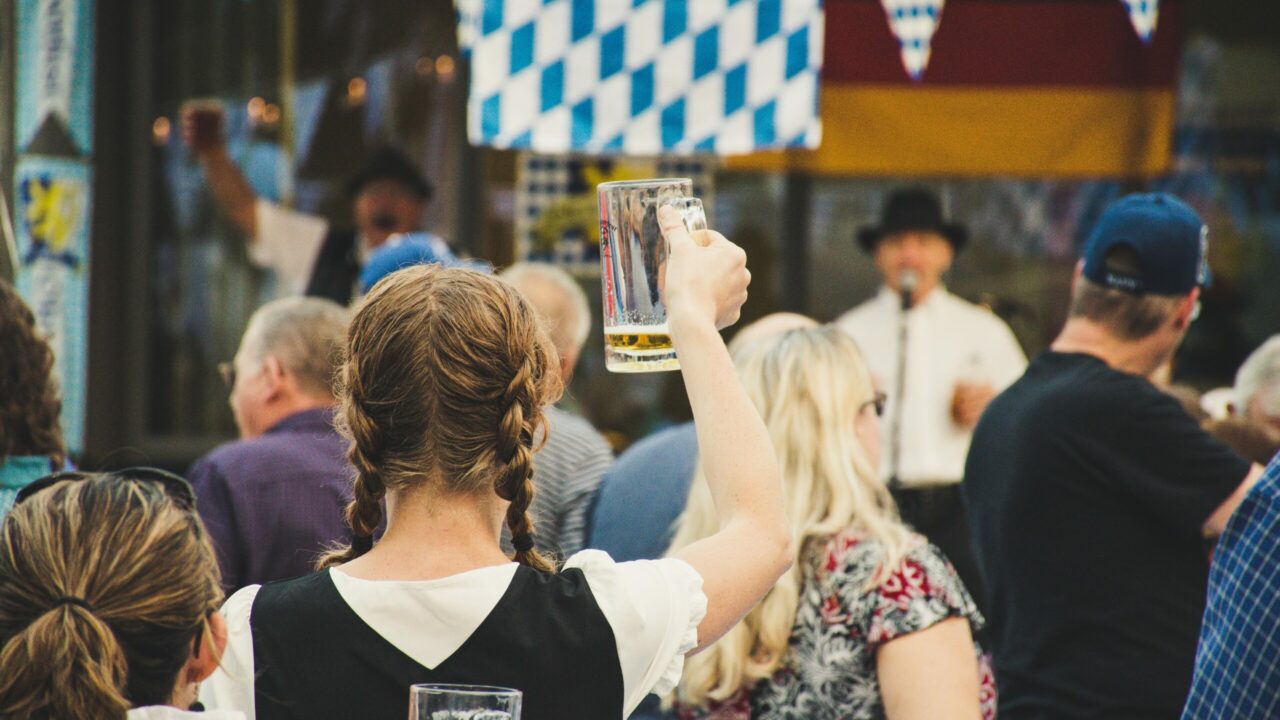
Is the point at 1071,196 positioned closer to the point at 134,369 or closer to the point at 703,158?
the point at 703,158

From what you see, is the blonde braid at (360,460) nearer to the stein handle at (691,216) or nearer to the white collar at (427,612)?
the white collar at (427,612)

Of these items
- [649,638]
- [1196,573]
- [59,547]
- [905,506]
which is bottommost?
[905,506]

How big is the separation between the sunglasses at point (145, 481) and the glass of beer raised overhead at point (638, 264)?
58cm

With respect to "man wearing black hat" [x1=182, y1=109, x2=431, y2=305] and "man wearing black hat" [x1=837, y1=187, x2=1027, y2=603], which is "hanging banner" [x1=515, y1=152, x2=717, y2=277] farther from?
"man wearing black hat" [x1=837, y1=187, x2=1027, y2=603]

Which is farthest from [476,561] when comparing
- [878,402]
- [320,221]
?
[320,221]

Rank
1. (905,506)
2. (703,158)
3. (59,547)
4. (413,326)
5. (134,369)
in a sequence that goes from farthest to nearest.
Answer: (703,158) → (134,369) → (905,506) → (413,326) → (59,547)

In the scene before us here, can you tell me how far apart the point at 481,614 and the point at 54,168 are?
4.17 metres

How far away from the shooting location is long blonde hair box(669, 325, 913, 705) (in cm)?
291

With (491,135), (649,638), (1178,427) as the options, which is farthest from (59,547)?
(491,135)

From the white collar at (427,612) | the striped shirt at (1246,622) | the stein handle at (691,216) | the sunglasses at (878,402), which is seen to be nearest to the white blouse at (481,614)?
the white collar at (427,612)

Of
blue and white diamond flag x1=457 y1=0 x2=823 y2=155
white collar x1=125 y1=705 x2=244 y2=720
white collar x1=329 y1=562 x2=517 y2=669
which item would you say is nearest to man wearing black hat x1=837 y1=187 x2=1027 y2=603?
blue and white diamond flag x1=457 y1=0 x2=823 y2=155

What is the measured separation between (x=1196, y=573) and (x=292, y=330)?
2.31m

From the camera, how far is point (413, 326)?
70.4 inches

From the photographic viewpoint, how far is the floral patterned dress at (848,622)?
111 inches
